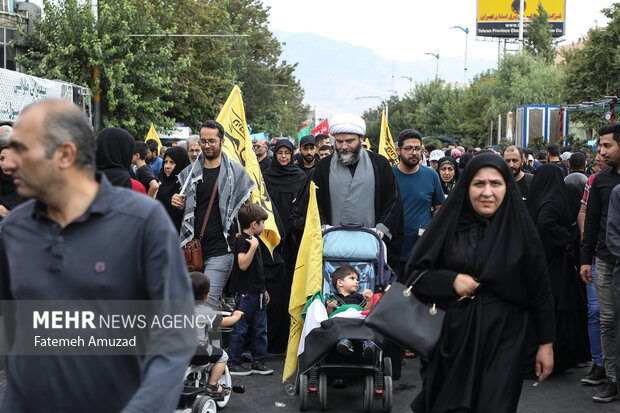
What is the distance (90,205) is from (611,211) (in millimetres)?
4527

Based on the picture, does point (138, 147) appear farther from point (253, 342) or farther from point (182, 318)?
point (182, 318)

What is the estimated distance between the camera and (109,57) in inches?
1071

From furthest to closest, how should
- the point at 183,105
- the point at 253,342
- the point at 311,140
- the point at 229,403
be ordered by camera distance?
the point at 183,105 → the point at 311,140 → the point at 253,342 → the point at 229,403

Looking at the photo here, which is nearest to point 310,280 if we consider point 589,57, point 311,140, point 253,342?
point 253,342

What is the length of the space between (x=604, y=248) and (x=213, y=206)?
10.5 ft

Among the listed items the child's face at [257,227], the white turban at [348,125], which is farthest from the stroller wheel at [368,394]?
the white turban at [348,125]

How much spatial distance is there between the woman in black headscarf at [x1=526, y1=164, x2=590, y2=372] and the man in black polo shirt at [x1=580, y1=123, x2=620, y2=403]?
2.43 feet

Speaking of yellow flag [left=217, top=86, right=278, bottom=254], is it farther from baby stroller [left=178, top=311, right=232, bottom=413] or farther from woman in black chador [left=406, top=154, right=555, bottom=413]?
woman in black chador [left=406, top=154, right=555, bottom=413]

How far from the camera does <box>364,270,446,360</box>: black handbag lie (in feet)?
14.6

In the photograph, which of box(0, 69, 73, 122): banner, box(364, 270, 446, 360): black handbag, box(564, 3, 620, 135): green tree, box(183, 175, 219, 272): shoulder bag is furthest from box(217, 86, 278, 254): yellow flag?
box(564, 3, 620, 135): green tree

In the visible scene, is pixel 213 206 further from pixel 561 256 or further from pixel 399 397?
pixel 561 256

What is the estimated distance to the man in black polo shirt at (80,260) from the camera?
98.8 inches

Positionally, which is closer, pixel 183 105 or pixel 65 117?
pixel 65 117

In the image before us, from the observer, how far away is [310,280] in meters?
6.96
